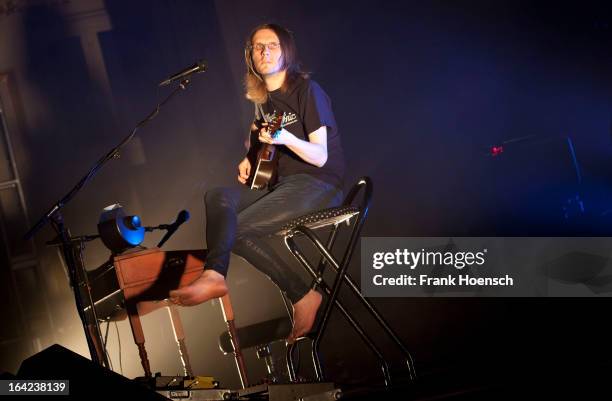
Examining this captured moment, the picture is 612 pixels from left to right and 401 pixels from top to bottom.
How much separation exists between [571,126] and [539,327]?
1875 millimetres

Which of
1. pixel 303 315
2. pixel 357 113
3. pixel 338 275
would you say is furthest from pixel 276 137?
pixel 357 113

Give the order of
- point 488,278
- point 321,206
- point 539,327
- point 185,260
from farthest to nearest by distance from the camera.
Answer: point 488,278
point 185,260
point 539,327
point 321,206

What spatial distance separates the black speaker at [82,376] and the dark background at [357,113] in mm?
2281

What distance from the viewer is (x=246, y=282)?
4516 millimetres

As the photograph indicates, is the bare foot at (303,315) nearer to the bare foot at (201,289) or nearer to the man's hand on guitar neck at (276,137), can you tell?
the bare foot at (201,289)

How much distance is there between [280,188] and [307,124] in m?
0.29

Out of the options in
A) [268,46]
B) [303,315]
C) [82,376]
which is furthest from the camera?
[268,46]

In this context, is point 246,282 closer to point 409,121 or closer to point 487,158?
point 409,121

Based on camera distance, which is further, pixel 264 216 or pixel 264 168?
pixel 264 168

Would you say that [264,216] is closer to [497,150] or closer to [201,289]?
[201,289]

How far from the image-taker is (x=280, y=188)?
9.02ft

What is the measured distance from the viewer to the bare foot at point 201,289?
2.43m

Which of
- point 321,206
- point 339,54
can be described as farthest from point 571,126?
point 321,206

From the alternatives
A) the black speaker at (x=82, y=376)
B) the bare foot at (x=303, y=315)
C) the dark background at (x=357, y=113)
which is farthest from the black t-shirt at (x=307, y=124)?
the dark background at (x=357, y=113)
